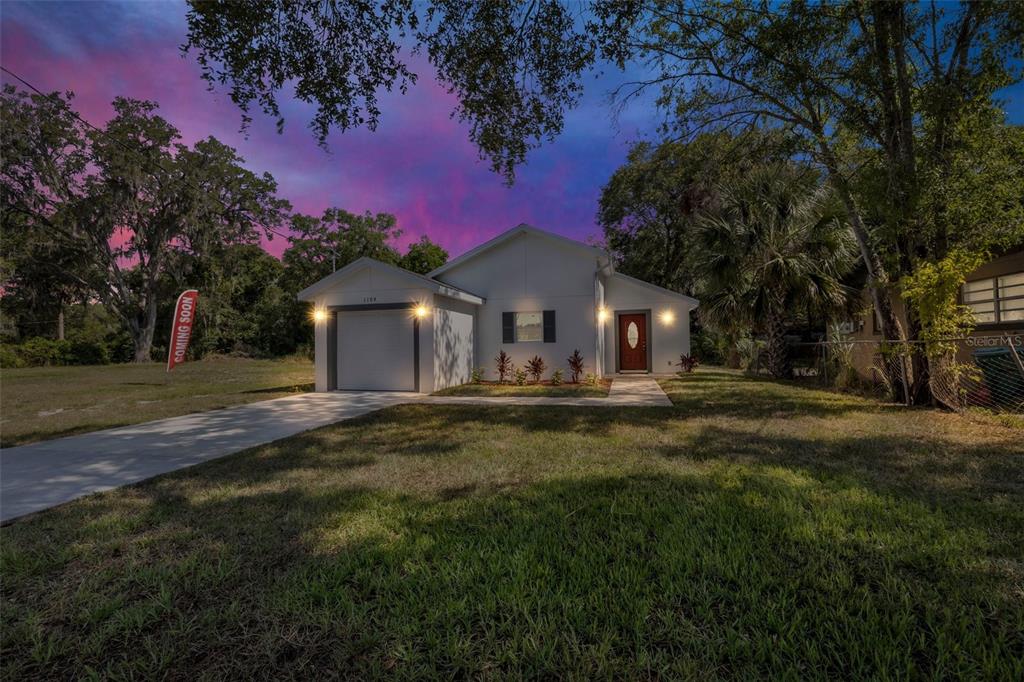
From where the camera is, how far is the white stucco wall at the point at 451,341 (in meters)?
11.6

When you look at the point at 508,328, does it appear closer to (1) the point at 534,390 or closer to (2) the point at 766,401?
(1) the point at 534,390

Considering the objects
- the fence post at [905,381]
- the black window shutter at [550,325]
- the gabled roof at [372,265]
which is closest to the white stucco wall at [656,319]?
the black window shutter at [550,325]

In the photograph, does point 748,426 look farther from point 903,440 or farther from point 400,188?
point 400,188

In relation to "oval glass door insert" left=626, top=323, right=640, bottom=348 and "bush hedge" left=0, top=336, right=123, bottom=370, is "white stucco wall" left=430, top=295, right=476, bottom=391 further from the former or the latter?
"bush hedge" left=0, top=336, right=123, bottom=370

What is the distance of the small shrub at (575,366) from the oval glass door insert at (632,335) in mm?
3922

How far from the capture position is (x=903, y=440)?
5387 mm

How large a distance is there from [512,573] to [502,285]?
463 inches

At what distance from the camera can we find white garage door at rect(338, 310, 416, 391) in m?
11.8

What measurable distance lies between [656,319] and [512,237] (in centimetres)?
616

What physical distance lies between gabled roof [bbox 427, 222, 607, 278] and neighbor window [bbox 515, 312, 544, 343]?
2267 mm

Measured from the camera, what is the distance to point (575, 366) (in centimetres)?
Answer: 1291

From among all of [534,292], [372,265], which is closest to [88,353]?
[372,265]

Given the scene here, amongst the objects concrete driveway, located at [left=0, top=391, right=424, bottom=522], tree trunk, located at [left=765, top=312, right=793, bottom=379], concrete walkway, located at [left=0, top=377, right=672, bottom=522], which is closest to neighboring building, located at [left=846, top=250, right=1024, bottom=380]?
tree trunk, located at [left=765, top=312, right=793, bottom=379]

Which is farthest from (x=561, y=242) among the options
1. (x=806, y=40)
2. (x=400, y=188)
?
(x=806, y=40)
